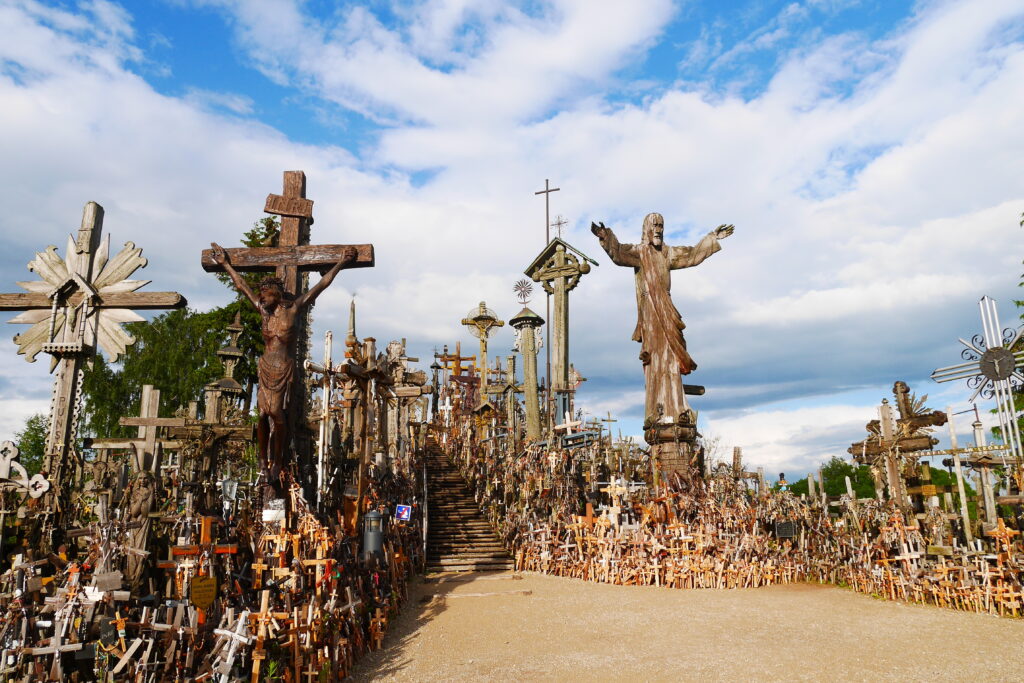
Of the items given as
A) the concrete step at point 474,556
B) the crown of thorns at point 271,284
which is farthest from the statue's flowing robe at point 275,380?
the concrete step at point 474,556

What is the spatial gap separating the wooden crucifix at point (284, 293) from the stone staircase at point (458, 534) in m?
5.85

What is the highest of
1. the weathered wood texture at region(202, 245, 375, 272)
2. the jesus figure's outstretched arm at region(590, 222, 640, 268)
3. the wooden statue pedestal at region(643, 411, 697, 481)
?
the jesus figure's outstretched arm at region(590, 222, 640, 268)

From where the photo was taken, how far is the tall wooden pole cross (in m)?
7.39

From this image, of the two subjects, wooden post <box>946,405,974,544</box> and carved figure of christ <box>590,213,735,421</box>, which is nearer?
wooden post <box>946,405,974,544</box>

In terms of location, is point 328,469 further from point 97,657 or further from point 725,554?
point 725,554

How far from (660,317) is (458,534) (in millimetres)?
7054

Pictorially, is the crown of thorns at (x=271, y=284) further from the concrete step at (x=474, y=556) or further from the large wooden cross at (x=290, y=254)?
the concrete step at (x=474, y=556)

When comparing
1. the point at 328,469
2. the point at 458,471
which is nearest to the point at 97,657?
the point at 328,469

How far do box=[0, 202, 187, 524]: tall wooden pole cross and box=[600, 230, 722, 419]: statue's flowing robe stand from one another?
10.7 metres

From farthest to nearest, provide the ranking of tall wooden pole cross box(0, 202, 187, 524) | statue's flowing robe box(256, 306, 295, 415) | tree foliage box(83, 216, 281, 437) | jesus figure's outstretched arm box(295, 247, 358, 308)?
tree foliage box(83, 216, 281, 437) < jesus figure's outstretched arm box(295, 247, 358, 308) < statue's flowing robe box(256, 306, 295, 415) < tall wooden pole cross box(0, 202, 187, 524)

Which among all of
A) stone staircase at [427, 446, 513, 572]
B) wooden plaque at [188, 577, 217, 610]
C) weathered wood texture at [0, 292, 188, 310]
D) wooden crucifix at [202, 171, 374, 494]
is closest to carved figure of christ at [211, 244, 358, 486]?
wooden crucifix at [202, 171, 374, 494]

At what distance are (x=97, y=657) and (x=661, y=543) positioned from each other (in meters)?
9.36

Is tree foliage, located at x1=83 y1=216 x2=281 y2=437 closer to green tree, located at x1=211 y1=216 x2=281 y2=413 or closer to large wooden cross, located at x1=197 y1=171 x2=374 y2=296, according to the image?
green tree, located at x1=211 y1=216 x2=281 y2=413

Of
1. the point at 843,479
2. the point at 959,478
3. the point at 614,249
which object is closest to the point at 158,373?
the point at 614,249
